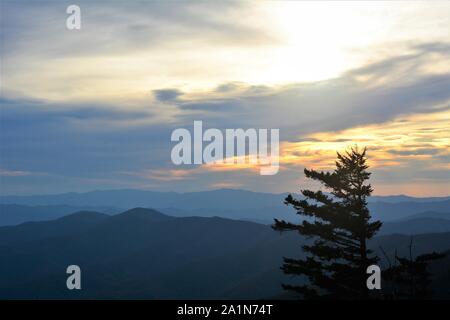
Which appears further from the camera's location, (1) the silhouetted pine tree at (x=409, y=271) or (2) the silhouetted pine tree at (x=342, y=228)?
(2) the silhouetted pine tree at (x=342, y=228)

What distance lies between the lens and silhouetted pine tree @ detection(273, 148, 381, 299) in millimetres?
27994

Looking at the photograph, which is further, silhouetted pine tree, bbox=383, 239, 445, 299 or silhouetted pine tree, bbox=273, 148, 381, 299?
silhouetted pine tree, bbox=273, 148, 381, 299

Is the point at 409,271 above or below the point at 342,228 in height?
below

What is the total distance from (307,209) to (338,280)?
4983mm

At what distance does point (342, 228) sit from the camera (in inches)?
1133

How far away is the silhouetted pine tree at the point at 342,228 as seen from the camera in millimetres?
27994
